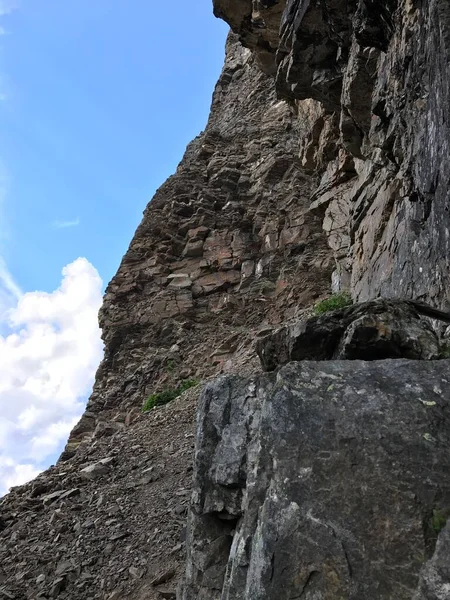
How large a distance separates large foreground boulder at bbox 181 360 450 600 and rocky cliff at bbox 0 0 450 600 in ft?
0.04

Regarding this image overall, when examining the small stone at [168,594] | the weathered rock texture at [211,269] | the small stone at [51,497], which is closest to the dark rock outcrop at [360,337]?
the small stone at [168,594]

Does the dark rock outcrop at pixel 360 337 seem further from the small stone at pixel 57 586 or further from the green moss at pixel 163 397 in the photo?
the green moss at pixel 163 397

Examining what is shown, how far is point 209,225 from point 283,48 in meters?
13.4

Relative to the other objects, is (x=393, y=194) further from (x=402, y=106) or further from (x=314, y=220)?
(x=314, y=220)

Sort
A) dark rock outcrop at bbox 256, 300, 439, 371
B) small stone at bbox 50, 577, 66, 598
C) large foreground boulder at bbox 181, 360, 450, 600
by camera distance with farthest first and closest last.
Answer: small stone at bbox 50, 577, 66, 598
dark rock outcrop at bbox 256, 300, 439, 371
large foreground boulder at bbox 181, 360, 450, 600

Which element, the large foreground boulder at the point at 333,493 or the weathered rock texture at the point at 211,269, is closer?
the large foreground boulder at the point at 333,493

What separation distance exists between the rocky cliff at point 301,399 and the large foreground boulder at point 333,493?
0.01 meters

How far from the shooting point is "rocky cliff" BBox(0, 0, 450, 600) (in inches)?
117

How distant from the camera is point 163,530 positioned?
793 centimetres

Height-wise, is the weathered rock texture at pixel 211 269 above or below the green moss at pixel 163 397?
above

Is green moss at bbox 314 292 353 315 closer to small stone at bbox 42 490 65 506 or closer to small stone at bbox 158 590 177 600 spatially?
small stone at bbox 42 490 65 506

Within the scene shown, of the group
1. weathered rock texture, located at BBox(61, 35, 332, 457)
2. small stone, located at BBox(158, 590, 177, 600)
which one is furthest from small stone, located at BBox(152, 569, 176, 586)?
weathered rock texture, located at BBox(61, 35, 332, 457)

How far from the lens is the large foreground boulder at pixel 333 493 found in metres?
2.81

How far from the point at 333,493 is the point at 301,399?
687 mm
